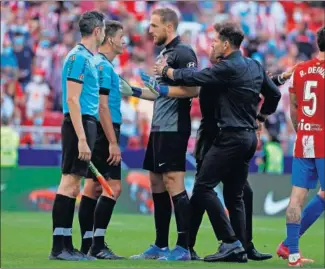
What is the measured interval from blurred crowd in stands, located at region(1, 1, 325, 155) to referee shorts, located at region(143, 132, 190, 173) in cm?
1132

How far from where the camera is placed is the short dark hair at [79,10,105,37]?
1002 cm

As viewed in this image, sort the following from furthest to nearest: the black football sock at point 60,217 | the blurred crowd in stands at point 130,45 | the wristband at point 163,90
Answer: the blurred crowd in stands at point 130,45, the wristband at point 163,90, the black football sock at point 60,217

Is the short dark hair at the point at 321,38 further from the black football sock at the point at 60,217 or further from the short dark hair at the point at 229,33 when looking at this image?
the black football sock at the point at 60,217

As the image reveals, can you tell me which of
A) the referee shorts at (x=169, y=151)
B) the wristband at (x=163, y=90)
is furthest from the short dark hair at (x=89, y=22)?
the referee shorts at (x=169, y=151)

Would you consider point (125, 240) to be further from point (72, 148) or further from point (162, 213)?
point (72, 148)

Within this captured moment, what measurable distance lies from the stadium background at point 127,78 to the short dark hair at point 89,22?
18.4ft

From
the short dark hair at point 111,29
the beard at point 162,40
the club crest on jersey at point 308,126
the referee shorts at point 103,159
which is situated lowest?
the referee shorts at point 103,159

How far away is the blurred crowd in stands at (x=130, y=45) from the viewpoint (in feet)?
76.3

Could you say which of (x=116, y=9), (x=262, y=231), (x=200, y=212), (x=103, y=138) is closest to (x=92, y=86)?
(x=103, y=138)

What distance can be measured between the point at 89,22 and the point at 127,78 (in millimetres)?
14385

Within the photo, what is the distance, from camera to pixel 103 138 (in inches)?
423

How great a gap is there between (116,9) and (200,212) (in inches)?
656

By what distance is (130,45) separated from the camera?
26609mm

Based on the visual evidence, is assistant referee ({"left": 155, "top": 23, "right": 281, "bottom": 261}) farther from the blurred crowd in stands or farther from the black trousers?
the blurred crowd in stands
